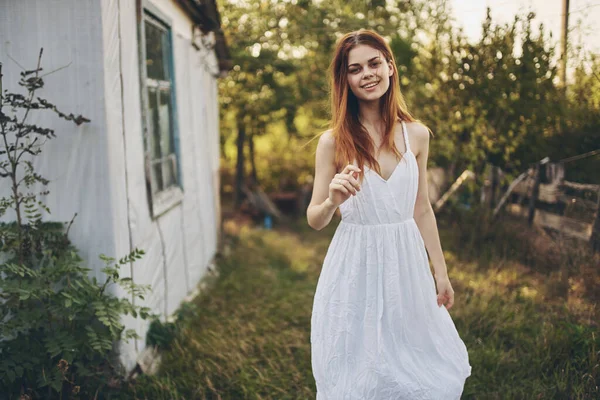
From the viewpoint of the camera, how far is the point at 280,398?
3449 mm

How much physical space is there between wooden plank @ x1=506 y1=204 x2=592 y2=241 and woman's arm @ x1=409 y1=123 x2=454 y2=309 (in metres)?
2.04

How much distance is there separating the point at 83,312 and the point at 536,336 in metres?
2.98

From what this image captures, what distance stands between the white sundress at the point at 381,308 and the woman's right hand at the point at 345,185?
252 millimetres

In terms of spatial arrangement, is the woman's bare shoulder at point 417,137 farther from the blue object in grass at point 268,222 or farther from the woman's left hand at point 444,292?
the blue object in grass at point 268,222

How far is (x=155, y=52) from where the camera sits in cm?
462

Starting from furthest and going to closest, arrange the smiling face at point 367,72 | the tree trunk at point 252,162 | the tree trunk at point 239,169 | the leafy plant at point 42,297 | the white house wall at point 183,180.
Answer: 1. the tree trunk at point 252,162
2. the tree trunk at point 239,169
3. the white house wall at point 183,180
4. the leafy plant at point 42,297
5. the smiling face at point 367,72

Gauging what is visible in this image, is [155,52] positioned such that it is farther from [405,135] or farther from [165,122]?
[405,135]

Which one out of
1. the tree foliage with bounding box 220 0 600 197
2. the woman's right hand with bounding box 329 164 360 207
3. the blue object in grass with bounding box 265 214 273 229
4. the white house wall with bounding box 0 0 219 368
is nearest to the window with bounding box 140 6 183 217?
the white house wall with bounding box 0 0 219 368

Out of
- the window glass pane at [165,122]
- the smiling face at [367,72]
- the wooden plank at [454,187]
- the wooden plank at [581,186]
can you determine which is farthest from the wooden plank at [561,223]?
the window glass pane at [165,122]

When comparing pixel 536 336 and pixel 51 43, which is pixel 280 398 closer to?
pixel 536 336

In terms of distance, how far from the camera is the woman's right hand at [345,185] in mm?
2021

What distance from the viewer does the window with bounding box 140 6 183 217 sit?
397cm

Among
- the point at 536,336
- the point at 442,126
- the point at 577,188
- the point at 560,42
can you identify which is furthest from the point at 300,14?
the point at 536,336

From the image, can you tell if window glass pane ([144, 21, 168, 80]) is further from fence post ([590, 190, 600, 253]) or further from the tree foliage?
fence post ([590, 190, 600, 253])
